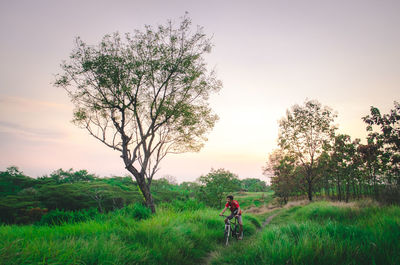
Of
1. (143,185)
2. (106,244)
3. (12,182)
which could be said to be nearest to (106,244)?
A: (106,244)

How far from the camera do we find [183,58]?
45.3 feet

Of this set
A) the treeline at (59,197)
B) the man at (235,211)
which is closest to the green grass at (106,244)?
the man at (235,211)

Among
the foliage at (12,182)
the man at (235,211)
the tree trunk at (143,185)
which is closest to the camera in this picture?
the man at (235,211)

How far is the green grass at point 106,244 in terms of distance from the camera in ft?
11.9

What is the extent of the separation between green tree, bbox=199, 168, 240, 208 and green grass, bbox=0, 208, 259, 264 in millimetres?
16318

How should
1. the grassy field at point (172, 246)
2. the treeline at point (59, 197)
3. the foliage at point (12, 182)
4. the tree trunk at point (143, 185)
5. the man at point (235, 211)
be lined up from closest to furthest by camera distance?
the grassy field at point (172, 246) → the man at point (235, 211) → the tree trunk at point (143, 185) → the treeline at point (59, 197) → the foliage at point (12, 182)

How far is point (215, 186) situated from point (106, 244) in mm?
22382

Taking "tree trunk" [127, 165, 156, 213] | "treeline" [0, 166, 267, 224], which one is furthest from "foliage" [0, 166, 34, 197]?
"tree trunk" [127, 165, 156, 213]

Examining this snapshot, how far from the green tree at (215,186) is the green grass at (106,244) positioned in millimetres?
16318

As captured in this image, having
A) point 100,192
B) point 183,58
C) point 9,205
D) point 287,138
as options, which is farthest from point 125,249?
point 287,138

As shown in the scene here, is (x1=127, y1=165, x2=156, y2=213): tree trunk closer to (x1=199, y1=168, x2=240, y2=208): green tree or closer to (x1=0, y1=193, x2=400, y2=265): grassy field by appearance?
(x1=0, y1=193, x2=400, y2=265): grassy field

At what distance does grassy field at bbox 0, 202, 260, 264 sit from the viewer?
11.9 ft

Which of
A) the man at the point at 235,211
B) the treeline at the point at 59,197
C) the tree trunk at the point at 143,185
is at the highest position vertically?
the tree trunk at the point at 143,185

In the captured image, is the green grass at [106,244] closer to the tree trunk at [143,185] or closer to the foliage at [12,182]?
the tree trunk at [143,185]
